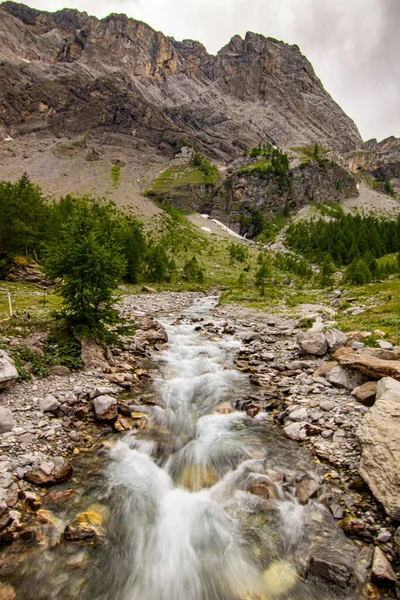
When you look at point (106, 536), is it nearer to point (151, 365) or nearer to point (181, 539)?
point (181, 539)

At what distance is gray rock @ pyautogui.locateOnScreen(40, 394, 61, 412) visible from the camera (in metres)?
10.9

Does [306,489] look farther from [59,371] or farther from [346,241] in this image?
[346,241]

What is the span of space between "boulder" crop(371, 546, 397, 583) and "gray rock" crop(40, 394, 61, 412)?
9828 mm

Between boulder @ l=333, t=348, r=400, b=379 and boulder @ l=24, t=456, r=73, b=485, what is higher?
boulder @ l=333, t=348, r=400, b=379

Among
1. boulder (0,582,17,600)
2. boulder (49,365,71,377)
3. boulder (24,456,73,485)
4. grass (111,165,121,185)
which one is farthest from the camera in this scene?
grass (111,165,121,185)

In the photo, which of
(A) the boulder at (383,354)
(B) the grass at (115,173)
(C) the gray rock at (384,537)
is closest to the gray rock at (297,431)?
(C) the gray rock at (384,537)

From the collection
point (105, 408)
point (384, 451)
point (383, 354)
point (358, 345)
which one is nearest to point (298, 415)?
point (384, 451)

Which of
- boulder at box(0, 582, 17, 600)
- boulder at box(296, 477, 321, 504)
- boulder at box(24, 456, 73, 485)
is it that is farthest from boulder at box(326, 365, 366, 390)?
boulder at box(0, 582, 17, 600)

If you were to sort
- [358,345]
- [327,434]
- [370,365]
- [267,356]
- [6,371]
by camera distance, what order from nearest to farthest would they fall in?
[327,434] < [6,371] < [370,365] < [358,345] < [267,356]

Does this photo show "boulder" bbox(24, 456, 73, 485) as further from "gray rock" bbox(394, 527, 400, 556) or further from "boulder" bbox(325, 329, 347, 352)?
"boulder" bbox(325, 329, 347, 352)

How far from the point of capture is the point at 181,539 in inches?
317

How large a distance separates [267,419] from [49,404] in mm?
7953

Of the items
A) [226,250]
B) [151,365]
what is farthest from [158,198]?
[151,365]

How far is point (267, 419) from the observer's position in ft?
39.3
